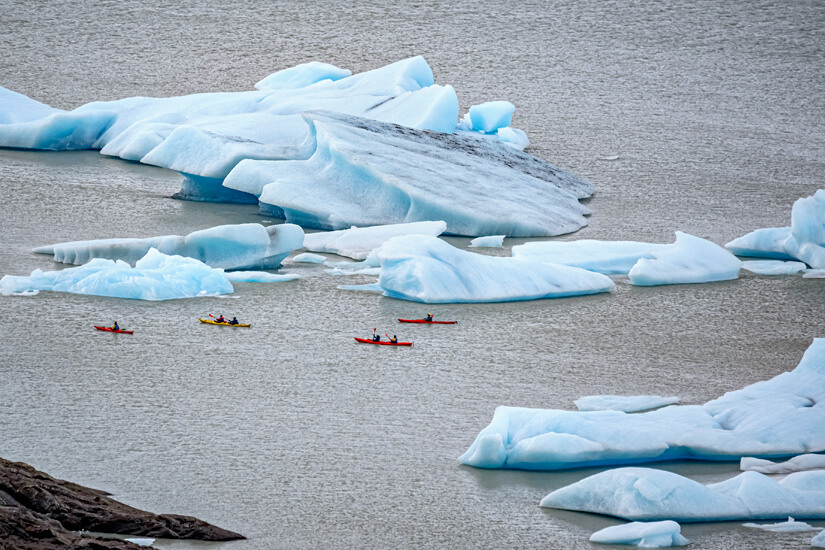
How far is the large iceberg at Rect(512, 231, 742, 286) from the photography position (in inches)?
462

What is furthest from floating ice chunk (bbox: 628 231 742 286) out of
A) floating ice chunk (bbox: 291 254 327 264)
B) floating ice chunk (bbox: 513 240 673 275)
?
floating ice chunk (bbox: 291 254 327 264)

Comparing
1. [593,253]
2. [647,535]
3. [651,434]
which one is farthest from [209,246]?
[647,535]

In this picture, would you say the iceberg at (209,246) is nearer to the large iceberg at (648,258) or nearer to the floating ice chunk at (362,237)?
the floating ice chunk at (362,237)

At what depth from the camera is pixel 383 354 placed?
9.58 m

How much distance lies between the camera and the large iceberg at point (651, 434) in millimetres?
7344

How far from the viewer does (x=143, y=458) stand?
24.3 ft

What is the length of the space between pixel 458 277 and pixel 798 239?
12.5 ft

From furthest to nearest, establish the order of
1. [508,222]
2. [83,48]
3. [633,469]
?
[83,48] → [508,222] → [633,469]

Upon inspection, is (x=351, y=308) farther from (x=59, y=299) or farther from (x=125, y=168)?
(x=125, y=168)

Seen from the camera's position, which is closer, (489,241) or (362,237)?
(362,237)

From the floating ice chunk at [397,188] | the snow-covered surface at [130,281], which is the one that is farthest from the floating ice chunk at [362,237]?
the snow-covered surface at [130,281]

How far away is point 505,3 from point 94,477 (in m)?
21.1

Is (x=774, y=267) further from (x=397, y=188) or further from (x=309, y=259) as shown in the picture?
(x=309, y=259)

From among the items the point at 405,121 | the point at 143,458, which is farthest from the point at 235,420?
the point at 405,121
